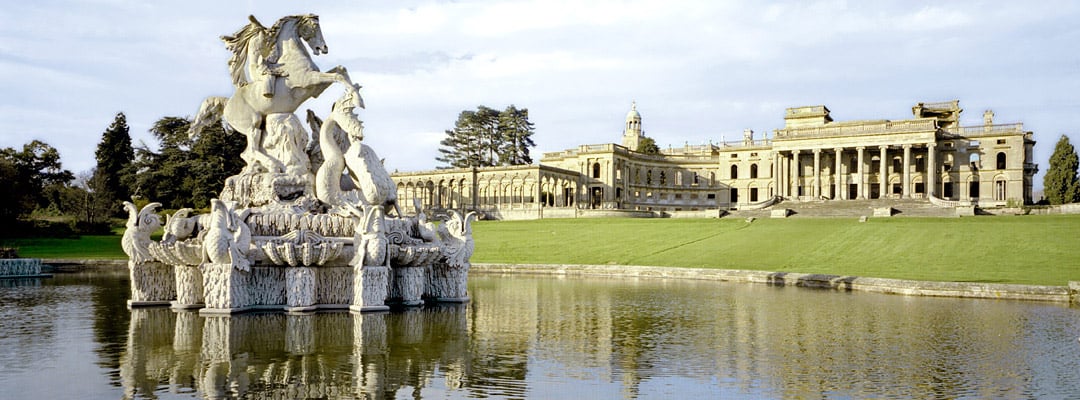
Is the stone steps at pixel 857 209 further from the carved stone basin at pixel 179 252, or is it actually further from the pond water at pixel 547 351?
the carved stone basin at pixel 179 252

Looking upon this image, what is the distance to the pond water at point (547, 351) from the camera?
388 inches

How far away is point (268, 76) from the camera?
734 inches

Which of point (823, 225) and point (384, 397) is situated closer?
point (384, 397)

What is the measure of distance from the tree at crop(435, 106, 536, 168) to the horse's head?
251 ft

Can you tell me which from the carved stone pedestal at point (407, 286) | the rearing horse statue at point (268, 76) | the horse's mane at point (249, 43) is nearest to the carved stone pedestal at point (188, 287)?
the rearing horse statue at point (268, 76)

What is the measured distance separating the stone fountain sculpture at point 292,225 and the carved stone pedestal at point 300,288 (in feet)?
0.07

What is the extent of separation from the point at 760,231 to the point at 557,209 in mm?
27172

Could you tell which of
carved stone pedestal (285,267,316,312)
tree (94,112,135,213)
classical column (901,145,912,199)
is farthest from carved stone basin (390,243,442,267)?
classical column (901,145,912,199)

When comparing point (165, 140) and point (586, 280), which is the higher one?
point (165, 140)

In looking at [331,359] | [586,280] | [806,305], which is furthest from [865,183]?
[331,359]

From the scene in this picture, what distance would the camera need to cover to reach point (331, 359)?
1139 centimetres

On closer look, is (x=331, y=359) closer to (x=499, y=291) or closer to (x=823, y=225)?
(x=499, y=291)

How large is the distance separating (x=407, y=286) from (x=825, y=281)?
47.8ft

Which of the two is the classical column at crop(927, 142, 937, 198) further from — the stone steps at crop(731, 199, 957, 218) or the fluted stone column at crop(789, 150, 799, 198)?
the fluted stone column at crop(789, 150, 799, 198)
